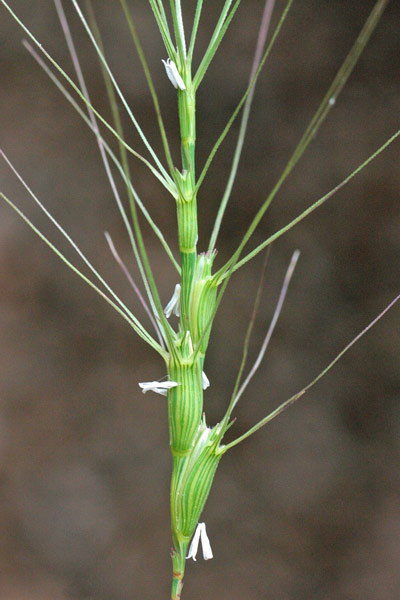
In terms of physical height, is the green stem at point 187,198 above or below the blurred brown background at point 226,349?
below

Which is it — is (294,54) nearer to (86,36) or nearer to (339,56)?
(339,56)

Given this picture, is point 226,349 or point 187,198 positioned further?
point 226,349

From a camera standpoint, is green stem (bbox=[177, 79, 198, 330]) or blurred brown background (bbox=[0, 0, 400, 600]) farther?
blurred brown background (bbox=[0, 0, 400, 600])

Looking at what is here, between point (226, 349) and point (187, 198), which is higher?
point (226, 349)

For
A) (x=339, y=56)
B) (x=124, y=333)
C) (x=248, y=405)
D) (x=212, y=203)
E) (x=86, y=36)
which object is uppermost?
(x=86, y=36)

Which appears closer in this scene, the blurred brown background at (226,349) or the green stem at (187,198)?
the green stem at (187,198)

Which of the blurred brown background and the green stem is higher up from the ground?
the blurred brown background

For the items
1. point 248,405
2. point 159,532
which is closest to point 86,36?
point 248,405

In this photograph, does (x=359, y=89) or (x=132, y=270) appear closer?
(x=359, y=89)
